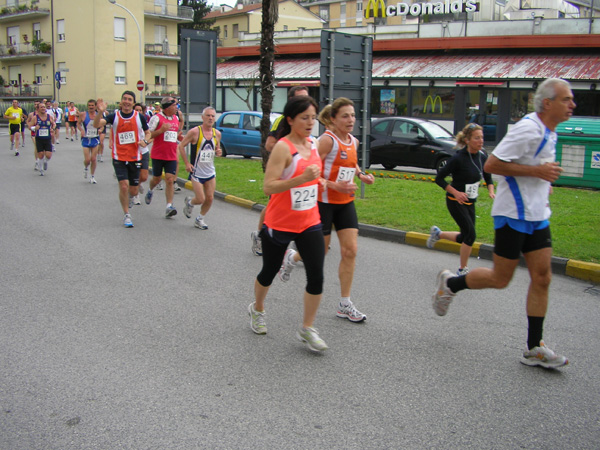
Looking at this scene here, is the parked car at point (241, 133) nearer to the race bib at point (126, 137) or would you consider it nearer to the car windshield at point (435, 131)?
the car windshield at point (435, 131)

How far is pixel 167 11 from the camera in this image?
62.3 m

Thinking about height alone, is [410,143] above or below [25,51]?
below

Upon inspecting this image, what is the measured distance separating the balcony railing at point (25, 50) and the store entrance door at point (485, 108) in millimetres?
42645

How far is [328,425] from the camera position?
354 cm

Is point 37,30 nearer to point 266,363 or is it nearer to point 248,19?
point 248,19

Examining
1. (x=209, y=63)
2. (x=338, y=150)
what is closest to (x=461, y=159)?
(x=338, y=150)

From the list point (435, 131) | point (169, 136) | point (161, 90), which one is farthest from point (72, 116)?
point (161, 90)

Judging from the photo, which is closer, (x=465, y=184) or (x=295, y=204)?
(x=295, y=204)

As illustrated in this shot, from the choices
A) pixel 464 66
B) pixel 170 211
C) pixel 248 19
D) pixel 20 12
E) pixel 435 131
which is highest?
pixel 248 19

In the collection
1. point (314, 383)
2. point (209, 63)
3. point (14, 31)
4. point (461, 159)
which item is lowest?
point (314, 383)

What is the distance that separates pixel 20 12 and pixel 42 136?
4961 cm

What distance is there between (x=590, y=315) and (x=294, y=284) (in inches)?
111

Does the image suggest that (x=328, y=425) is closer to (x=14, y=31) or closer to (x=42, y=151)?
(x=42, y=151)

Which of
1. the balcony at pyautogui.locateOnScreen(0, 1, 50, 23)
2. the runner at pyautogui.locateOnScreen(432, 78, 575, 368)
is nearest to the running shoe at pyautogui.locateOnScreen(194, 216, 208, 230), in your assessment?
the runner at pyautogui.locateOnScreen(432, 78, 575, 368)
